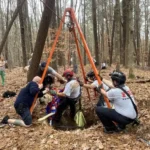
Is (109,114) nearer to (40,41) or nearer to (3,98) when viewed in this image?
(40,41)

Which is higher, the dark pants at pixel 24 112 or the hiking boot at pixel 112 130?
the dark pants at pixel 24 112

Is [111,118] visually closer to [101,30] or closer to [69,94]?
Answer: [69,94]

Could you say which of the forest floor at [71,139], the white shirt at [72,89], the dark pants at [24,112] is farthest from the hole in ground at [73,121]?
the dark pants at [24,112]

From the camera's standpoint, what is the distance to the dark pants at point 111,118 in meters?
5.89

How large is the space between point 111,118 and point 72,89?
78.1 inches

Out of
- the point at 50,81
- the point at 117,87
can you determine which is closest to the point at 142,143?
the point at 117,87

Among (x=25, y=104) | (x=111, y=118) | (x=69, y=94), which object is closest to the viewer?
(x=111, y=118)

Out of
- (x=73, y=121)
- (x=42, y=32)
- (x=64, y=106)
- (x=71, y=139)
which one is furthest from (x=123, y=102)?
(x=42, y=32)

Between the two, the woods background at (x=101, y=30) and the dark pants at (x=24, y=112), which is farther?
the woods background at (x=101, y=30)

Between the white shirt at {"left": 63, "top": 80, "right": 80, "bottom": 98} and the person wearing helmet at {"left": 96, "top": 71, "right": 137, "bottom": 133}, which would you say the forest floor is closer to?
the person wearing helmet at {"left": 96, "top": 71, "right": 137, "bottom": 133}

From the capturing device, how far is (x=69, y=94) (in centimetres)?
746

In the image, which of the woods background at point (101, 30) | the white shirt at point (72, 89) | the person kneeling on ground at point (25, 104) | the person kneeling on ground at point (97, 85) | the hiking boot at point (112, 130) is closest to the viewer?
the hiking boot at point (112, 130)

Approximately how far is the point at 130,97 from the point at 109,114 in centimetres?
65

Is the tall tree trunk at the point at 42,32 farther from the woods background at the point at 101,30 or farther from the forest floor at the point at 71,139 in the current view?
the forest floor at the point at 71,139
